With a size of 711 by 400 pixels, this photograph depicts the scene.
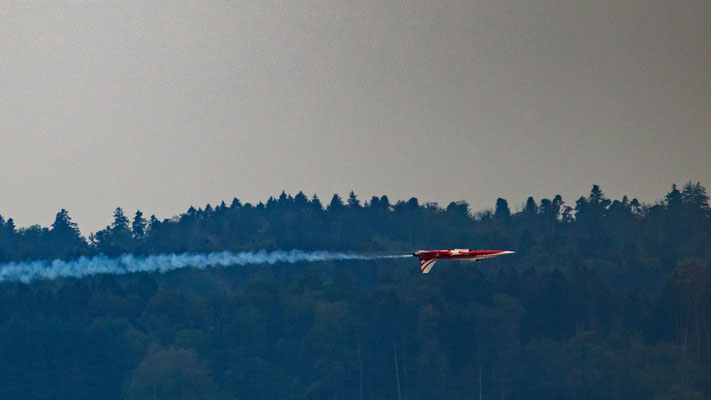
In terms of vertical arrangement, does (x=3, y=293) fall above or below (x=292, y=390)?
above

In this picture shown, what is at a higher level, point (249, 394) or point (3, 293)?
point (3, 293)

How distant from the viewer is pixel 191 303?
19812cm

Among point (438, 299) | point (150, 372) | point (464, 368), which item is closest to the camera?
point (150, 372)

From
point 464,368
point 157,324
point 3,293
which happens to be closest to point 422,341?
point 464,368

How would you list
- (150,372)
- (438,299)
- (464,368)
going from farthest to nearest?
(438,299) → (464,368) → (150,372)

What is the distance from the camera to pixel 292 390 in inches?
7037

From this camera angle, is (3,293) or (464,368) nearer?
(464,368)

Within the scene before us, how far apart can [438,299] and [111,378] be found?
41.6 meters

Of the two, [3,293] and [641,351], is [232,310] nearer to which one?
[3,293]

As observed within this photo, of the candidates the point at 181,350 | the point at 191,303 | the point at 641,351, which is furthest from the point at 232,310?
the point at 641,351

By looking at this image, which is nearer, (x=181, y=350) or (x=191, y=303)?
(x=181, y=350)

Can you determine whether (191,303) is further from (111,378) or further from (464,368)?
(464,368)

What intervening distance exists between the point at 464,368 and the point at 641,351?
22.1 metres

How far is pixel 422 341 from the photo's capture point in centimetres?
18750
